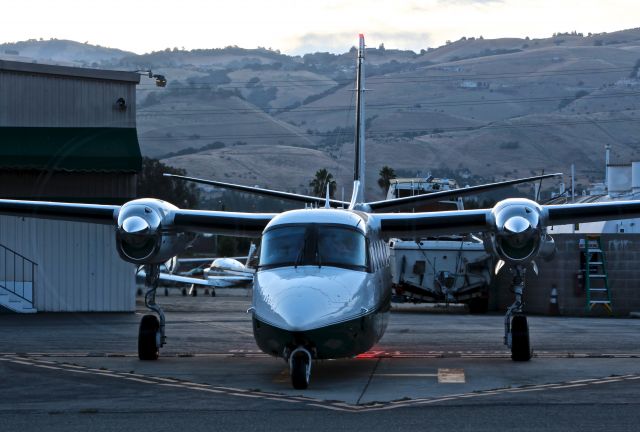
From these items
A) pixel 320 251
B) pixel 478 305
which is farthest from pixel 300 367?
pixel 478 305

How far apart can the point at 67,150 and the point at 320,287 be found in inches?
757

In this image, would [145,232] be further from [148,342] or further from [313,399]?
[313,399]

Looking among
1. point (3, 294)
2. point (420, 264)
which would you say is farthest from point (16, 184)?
point (420, 264)

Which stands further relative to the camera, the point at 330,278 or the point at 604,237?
the point at 604,237

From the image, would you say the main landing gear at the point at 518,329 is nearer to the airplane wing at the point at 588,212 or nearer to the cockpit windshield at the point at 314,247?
the airplane wing at the point at 588,212

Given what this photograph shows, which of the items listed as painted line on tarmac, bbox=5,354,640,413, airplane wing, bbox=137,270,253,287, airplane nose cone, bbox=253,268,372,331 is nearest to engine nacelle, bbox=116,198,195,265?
painted line on tarmac, bbox=5,354,640,413

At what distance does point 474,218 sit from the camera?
1786 centimetres

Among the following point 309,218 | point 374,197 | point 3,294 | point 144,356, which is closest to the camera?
point 309,218

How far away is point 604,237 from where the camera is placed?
1296 inches

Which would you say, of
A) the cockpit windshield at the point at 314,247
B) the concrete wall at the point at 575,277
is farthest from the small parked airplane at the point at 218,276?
the cockpit windshield at the point at 314,247

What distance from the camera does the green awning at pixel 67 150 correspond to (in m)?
31.6

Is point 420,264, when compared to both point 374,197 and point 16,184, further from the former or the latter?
point 374,197

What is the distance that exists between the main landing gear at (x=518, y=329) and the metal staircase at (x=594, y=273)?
14211 millimetres

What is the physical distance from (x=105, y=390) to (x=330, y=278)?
3.28m
